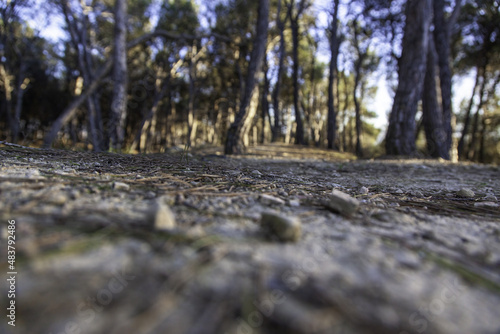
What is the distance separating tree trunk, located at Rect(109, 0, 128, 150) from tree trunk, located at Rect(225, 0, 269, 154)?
10.5ft

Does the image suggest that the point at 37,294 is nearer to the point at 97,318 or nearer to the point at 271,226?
the point at 97,318

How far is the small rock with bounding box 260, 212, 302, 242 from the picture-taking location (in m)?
0.99

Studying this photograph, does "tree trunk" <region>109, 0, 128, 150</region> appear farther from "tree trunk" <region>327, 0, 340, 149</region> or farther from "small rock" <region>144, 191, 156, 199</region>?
"tree trunk" <region>327, 0, 340, 149</region>

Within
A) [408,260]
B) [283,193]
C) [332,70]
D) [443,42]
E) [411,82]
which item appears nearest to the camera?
[408,260]

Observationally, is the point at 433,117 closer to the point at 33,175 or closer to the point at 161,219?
the point at 161,219

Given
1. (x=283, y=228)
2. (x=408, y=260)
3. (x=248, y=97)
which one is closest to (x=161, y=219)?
(x=283, y=228)

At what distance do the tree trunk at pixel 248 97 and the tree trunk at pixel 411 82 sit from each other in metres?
3.30

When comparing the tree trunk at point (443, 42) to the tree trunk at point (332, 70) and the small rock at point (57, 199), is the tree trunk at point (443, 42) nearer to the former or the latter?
the tree trunk at point (332, 70)

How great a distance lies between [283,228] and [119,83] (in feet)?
23.4

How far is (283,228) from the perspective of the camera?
39.5 inches

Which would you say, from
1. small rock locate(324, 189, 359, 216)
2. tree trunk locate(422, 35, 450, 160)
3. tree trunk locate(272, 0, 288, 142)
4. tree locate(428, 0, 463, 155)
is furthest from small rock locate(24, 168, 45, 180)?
tree trunk locate(272, 0, 288, 142)

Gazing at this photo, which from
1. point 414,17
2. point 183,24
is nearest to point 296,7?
point 183,24

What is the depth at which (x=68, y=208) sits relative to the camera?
1087 millimetres

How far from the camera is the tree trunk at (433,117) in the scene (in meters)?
6.31
